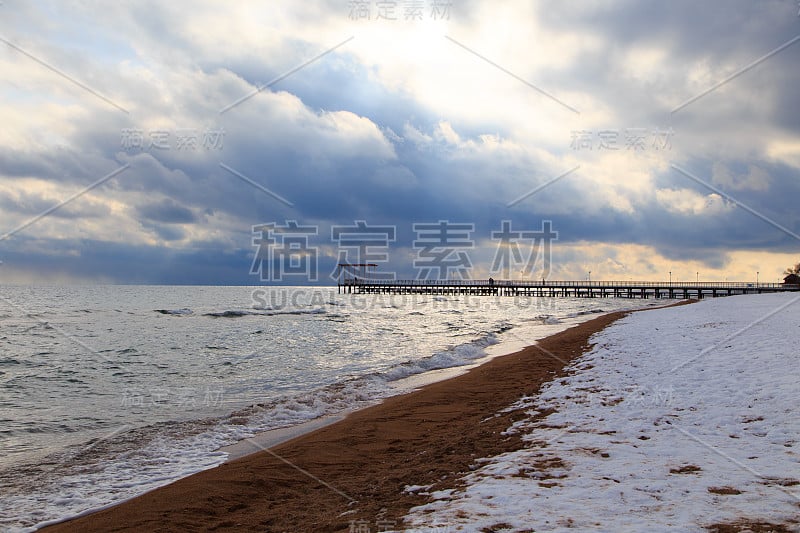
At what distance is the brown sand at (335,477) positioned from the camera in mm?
5396

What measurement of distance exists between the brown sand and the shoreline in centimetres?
1

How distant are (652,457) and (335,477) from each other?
162 inches

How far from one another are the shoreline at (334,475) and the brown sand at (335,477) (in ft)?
0.05

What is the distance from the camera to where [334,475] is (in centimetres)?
680

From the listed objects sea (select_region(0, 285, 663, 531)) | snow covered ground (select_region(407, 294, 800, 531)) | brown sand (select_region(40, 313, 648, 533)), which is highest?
snow covered ground (select_region(407, 294, 800, 531))

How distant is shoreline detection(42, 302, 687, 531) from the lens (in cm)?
545

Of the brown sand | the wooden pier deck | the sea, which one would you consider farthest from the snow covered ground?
the wooden pier deck

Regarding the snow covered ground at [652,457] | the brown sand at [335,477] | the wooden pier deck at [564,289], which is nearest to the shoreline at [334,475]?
the brown sand at [335,477]

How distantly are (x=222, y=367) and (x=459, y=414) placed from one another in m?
12.4

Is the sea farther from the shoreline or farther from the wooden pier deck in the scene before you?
the wooden pier deck

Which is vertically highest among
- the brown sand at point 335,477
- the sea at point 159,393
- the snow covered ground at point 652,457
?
the snow covered ground at point 652,457

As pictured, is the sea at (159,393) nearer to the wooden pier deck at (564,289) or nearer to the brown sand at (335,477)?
the brown sand at (335,477)

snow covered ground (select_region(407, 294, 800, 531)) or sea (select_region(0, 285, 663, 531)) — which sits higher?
snow covered ground (select_region(407, 294, 800, 531))

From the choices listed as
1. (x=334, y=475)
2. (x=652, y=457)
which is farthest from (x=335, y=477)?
(x=652, y=457)
